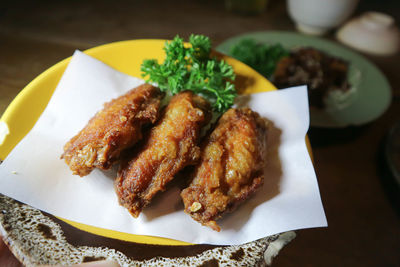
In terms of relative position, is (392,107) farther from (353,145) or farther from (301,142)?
(301,142)

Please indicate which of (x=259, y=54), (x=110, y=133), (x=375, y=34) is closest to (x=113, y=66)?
(x=110, y=133)

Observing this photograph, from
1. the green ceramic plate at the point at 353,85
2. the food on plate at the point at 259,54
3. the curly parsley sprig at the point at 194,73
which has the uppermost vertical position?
the curly parsley sprig at the point at 194,73

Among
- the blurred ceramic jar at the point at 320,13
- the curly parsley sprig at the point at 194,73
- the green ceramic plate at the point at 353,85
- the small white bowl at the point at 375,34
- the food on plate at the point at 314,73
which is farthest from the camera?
the small white bowl at the point at 375,34

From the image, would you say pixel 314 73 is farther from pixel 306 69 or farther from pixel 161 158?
pixel 161 158

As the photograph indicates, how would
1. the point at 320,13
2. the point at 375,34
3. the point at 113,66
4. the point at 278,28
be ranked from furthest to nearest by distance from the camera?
the point at 278,28, the point at 375,34, the point at 320,13, the point at 113,66

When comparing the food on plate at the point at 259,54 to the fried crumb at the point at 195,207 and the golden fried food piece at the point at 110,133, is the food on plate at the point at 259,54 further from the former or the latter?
the fried crumb at the point at 195,207

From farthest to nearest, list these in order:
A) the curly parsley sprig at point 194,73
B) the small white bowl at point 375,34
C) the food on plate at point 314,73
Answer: the small white bowl at point 375,34, the food on plate at point 314,73, the curly parsley sprig at point 194,73

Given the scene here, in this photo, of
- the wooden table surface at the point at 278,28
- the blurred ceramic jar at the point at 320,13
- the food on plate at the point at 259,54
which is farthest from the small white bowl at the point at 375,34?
the food on plate at the point at 259,54
